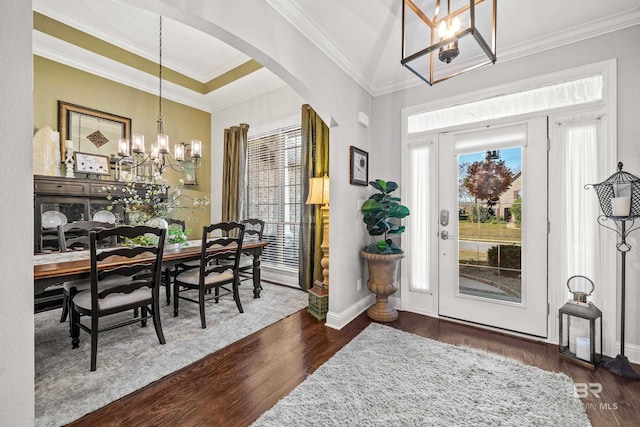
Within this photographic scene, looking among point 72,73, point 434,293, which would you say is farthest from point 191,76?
point 434,293

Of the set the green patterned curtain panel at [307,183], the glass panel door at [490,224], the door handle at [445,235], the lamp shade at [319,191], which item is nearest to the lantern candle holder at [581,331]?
the glass panel door at [490,224]

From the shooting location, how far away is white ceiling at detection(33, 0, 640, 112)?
7.17 ft

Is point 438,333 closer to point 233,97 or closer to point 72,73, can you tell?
point 233,97

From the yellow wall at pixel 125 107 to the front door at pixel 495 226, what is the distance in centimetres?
425

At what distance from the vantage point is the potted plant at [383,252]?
9.68ft

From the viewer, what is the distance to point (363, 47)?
2.69 m

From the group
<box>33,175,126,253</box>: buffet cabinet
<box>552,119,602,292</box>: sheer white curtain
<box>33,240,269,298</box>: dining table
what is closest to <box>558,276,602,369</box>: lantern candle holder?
<box>552,119,602,292</box>: sheer white curtain

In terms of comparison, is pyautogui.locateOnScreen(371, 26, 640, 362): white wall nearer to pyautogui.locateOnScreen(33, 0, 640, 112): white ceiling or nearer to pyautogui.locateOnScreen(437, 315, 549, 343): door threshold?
pyautogui.locateOnScreen(33, 0, 640, 112): white ceiling

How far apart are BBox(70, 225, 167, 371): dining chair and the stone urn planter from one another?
207 cm

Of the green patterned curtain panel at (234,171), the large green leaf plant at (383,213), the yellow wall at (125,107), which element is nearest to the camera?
the large green leaf plant at (383,213)

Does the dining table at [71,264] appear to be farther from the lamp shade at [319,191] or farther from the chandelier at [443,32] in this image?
the chandelier at [443,32]

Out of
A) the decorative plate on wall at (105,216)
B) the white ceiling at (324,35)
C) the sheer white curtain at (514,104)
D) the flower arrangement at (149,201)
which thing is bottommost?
the decorative plate on wall at (105,216)

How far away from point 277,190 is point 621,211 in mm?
3853

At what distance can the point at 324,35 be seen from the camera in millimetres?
2484
